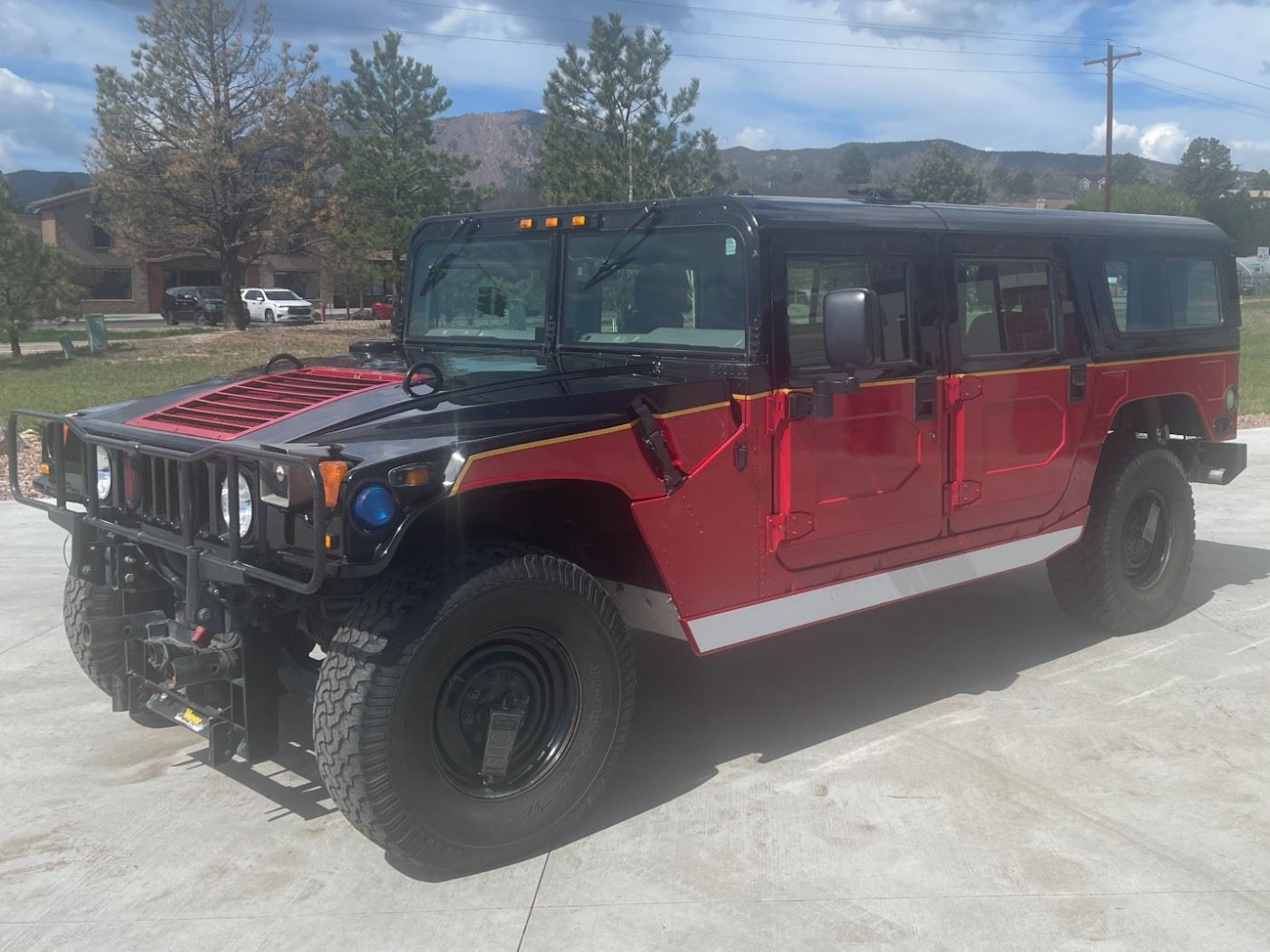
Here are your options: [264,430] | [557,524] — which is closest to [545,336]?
[557,524]

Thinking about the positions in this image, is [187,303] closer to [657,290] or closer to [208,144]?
[208,144]

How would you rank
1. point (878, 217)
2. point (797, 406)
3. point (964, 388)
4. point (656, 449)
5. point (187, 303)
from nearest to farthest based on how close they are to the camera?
point (656, 449) → point (797, 406) → point (878, 217) → point (964, 388) → point (187, 303)

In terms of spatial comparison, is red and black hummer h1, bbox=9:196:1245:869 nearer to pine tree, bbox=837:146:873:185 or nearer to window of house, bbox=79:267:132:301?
pine tree, bbox=837:146:873:185

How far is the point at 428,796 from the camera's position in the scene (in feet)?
11.6

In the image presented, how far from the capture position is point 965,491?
500 cm

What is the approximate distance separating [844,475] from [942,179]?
39.3 meters

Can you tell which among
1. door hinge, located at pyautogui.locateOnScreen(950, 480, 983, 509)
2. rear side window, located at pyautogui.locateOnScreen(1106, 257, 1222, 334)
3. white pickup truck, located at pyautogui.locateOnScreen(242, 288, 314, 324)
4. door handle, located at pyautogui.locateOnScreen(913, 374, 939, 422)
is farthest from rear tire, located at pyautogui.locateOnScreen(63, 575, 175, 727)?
white pickup truck, located at pyautogui.locateOnScreen(242, 288, 314, 324)

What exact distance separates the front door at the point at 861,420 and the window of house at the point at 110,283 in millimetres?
59680

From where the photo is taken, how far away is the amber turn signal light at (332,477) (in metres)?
3.23

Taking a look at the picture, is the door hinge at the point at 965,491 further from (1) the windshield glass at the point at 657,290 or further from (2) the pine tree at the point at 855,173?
(2) the pine tree at the point at 855,173

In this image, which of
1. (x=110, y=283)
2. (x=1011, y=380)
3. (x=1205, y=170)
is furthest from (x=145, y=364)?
(x=1205, y=170)

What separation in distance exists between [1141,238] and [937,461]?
1.97 m

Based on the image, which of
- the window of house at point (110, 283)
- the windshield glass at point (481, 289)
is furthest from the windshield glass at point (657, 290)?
the window of house at point (110, 283)

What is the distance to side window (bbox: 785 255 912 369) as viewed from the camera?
169 inches
